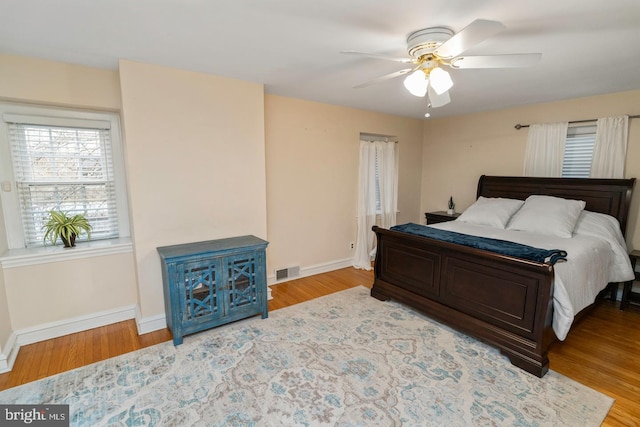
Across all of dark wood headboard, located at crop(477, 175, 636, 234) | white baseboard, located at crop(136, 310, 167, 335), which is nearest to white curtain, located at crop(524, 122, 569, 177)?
dark wood headboard, located at crop(477, 175, 636, 234)

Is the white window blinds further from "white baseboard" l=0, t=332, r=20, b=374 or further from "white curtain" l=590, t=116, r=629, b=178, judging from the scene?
"white curtain" l=590, t=116, r=629, b=178

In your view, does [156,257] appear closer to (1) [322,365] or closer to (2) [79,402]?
(2) [79,402]

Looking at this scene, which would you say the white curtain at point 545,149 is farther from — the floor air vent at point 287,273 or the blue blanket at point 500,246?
the floor air vent at point 287,273

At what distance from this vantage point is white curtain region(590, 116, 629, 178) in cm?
316

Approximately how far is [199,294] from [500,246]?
261 centimetres

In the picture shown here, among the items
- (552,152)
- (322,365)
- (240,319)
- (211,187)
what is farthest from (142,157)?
(552,152)

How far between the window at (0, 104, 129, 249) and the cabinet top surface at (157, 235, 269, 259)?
2.67ft

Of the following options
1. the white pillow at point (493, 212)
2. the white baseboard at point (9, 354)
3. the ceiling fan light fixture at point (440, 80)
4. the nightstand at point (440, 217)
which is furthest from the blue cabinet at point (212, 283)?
the nightstand at point (440, 217)

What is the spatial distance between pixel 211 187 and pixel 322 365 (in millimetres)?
1851

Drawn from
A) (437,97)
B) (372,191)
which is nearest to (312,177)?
(372,191)

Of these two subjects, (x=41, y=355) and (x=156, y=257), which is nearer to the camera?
(x=41, y=355)

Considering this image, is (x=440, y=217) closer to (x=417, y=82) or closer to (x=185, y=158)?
(x=417, y=82)

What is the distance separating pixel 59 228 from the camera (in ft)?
8.43

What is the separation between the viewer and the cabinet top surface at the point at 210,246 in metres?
2.44
